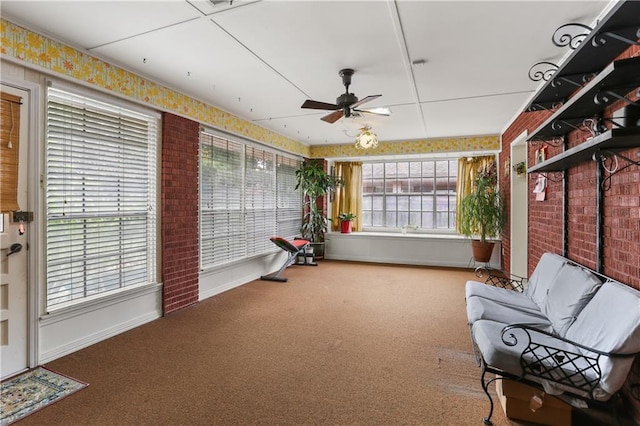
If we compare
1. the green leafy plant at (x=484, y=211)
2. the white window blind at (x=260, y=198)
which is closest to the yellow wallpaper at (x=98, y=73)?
the white window blind at (x=260, y=198)

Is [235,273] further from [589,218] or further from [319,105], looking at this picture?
[589,218]

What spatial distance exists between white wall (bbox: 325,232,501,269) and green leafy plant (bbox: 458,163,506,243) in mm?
560

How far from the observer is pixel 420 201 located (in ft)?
24.4

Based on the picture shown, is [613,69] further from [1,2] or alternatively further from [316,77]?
[1,2]

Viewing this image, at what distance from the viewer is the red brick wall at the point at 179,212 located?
147 inches

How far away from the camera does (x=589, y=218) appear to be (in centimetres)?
247

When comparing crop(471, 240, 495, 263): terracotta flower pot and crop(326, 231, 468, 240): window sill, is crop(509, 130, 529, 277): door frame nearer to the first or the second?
crop(471, 240, 495, 263): terracotta flower pot

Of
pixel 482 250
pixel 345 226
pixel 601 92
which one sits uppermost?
pixel 601 92

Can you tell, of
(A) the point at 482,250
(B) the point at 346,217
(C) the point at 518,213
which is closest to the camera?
(C) the point at 518,213

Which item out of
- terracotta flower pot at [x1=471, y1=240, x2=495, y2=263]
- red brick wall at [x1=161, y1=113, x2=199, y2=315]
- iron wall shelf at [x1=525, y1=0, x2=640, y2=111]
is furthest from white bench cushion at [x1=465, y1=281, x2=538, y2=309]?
red brick wall at [x1=161, y1=113, x2=199, y2=315]

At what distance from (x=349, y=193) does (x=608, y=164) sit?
18.5 ft

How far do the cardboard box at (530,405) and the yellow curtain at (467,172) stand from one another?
5372 mm

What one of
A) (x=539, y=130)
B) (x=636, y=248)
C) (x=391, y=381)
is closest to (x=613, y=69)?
(x=636, y=248)

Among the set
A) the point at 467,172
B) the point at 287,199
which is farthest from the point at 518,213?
the point at 287,199
